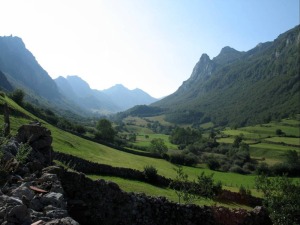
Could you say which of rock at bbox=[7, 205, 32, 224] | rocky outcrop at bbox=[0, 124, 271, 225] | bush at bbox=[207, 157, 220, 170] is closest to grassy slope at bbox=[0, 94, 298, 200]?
bush at bbox=[207, 157, 220, 170]

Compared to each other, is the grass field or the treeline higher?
the grass field

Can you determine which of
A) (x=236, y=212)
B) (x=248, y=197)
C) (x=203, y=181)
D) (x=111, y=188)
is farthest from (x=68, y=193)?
(x=248, y=197)

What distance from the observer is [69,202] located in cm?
1734

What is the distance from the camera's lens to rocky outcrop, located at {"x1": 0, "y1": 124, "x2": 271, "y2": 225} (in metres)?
12.1

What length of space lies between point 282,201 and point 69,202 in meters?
24.4

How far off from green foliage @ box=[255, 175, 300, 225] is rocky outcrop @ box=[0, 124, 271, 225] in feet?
7.02

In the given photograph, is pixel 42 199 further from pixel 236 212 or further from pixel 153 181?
pixel 153 181

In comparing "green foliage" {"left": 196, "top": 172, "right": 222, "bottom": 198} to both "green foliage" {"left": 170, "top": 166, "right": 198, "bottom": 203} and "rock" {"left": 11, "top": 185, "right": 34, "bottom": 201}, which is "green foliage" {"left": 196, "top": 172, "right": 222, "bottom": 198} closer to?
"green foliage" {"left": 170, "top": 166, "right": 198, "bottom": 203}

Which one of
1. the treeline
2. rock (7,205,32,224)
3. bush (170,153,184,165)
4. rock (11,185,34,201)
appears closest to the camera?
rock (7,205,32,224)

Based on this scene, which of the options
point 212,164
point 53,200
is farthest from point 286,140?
point 53,200

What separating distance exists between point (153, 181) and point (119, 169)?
6272 mm

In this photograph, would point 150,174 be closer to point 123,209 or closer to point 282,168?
point 123,209

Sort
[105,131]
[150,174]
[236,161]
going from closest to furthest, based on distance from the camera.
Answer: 1. [150,174]
2. [236,161]
3. [105,131]

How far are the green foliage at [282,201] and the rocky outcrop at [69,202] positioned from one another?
7.02 ft
